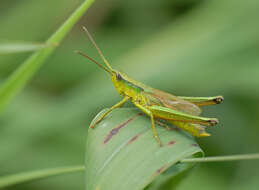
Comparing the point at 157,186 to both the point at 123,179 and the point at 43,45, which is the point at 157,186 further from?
the point at 43,45

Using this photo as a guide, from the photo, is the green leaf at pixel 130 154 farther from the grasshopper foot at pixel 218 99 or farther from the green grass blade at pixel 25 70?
the green grass blade at pixel 25 70

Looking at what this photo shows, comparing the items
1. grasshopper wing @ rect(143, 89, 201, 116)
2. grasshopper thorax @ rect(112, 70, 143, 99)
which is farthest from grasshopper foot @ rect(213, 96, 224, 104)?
grasshopper thorax @ rect(112, 70, 143, 99)

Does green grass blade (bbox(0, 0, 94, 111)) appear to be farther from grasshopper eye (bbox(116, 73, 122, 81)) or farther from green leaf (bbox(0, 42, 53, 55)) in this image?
grasshopper eye (bbox(116, 73, 122, 81))

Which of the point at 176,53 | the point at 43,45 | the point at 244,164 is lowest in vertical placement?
the point at 244,164

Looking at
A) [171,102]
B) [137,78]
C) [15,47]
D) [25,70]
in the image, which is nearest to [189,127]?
[171,102]

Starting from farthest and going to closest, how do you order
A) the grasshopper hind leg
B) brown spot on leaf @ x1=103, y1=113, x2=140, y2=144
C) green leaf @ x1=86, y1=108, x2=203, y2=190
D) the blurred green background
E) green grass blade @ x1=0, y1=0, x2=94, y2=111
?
the blurred green background
the grasshopper hind leg
green grass blade @ x1=0, y1=0, x2=94, y2=111
brown spot on leaf @ x1=103, y1=113, x2=140, y2=144
green leaf @ x1=86, y1=108, x2=203, y2=190

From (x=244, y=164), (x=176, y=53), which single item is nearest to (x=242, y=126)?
(x=244, y=164)

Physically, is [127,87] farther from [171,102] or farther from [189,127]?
[189,127]
